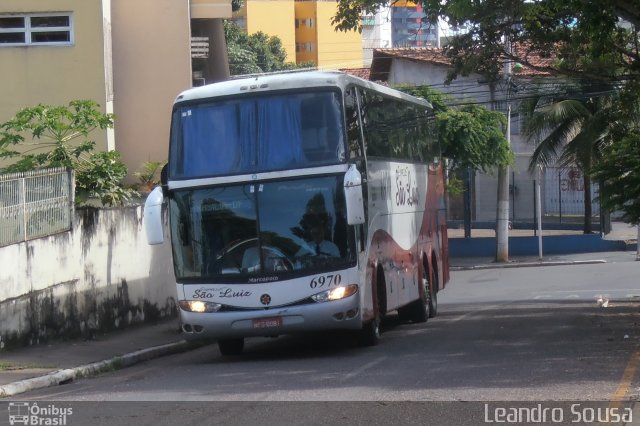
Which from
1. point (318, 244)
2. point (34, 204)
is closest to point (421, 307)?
point (318, 244)

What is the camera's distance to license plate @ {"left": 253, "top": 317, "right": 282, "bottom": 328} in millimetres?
13727

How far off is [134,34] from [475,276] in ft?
52.5

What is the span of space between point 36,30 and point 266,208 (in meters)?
13.5

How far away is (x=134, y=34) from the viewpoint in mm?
28453

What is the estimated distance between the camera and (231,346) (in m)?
15.4

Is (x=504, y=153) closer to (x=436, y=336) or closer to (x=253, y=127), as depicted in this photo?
(x=436, y=336)

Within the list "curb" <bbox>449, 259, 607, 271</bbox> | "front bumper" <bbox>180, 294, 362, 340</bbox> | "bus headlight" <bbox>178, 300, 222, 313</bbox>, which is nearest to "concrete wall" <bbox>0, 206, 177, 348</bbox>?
"bus headlight" <bbox>178, 300, 222, 313</bbox>

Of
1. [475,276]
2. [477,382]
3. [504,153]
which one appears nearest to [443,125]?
[504,153]

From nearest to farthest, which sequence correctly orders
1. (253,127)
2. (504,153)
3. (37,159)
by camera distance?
(253,127)
(37,159)
(504,153)

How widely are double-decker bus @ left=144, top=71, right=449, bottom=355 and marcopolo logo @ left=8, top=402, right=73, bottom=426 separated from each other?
12.2 feet

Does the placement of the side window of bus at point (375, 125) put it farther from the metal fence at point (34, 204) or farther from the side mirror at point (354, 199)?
the metal fence at point (34, 204)

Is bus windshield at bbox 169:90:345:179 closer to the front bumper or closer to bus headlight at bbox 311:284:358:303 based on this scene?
bus headlight at bbox 311:284:358:303

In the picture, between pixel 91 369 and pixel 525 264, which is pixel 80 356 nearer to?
pixel 91 369

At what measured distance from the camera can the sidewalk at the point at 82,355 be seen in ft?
42.2
